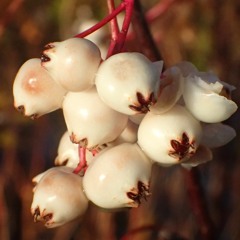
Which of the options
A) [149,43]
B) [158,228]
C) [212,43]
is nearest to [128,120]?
[149,43]

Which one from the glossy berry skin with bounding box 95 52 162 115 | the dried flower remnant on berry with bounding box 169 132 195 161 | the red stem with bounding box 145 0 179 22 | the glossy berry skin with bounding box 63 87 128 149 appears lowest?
the red stem with bounding box 145 0 179 22

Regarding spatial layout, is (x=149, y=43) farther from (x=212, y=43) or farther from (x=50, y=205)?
(x=212, y=43)

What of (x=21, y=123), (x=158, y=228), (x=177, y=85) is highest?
(x=177, y=85)

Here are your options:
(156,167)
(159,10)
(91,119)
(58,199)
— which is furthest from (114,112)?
A: (156,167)

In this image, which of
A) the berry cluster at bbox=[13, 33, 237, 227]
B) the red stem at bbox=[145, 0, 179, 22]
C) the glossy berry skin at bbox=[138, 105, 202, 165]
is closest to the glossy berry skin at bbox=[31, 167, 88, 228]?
the berry cluster at bbox=[13, 33, 237, 227]

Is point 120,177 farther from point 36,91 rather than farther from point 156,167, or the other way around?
point 156,167

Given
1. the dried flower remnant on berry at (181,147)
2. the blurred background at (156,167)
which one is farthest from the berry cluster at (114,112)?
the blurred background at (156,167)

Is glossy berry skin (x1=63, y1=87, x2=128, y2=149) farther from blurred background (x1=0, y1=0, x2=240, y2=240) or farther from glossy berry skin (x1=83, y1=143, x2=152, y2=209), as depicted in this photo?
blurred background (x1=0, y1=0, x2=240, y2=240)
